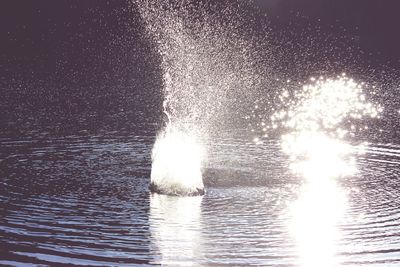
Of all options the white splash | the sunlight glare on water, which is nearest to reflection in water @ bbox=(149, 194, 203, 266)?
the white splash

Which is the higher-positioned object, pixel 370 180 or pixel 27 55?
pixel 27 55

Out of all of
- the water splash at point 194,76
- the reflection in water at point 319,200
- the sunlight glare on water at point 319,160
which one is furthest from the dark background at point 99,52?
the reflection in water at point 319,200

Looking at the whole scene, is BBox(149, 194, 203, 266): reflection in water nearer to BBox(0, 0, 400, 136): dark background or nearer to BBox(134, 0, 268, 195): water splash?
BBox(134, 0, 268, 195): water splash

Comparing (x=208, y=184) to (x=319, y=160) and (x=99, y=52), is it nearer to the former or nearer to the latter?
(x=319, y=160)

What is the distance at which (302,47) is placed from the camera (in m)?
105

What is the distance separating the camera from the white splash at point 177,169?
22.5 meters

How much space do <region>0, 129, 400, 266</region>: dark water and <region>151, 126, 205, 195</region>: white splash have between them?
1.68ft

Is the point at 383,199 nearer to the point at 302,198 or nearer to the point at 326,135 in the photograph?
the point at 302,198

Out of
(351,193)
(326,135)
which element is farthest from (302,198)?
(326,135)

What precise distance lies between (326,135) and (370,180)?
10.9 meters

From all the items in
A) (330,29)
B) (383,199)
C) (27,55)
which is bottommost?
(383,199)

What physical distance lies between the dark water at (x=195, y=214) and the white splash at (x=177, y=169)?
1.68 ft

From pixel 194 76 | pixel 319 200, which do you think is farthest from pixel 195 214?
pixel 194 76

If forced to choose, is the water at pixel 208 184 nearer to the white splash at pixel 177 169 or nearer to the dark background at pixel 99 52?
the white splash at pixel 177 169
